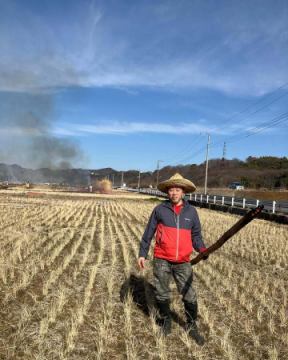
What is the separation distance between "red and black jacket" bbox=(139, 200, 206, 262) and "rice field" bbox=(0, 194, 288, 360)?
961 mm

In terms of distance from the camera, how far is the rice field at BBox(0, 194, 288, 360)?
4973 mm

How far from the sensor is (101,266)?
378 inches

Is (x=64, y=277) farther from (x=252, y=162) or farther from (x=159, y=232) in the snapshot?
(x=252, y=162)

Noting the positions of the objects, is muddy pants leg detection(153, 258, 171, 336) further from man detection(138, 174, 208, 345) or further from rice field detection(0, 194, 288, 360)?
rice field detection(0, 194, 288, 360)

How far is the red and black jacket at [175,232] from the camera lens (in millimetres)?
5391

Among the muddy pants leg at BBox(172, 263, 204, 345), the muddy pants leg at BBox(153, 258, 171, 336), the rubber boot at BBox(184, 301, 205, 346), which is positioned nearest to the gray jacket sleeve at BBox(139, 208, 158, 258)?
the muddy pants leg at BBox(153, 258, 171, 336)

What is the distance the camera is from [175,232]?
17.7 feet

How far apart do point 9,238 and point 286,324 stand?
8.99 meters

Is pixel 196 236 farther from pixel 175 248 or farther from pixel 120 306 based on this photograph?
pixel 120 306

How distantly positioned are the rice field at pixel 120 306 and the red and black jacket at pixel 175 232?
0.96m

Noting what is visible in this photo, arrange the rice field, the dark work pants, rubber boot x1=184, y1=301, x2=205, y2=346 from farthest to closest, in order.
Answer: the dark work pants
rubber boot x1=184, y1=301, x2=205, y2=346
the rice field

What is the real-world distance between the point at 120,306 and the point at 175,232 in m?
1.82

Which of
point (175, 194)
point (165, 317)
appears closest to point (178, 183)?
point (175, 194)

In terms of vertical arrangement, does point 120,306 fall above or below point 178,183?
below
